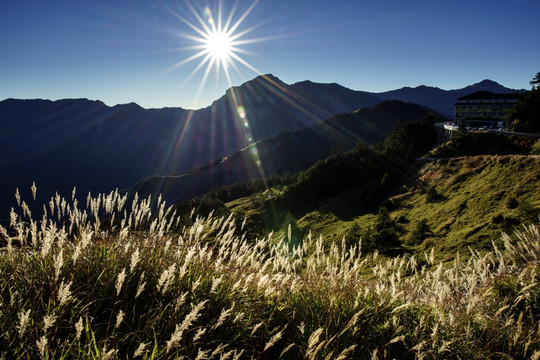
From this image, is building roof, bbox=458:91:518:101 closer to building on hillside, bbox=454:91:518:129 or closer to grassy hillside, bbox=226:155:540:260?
building on hillside, bbox=454:91:518:129

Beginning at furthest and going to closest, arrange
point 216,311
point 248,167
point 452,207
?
point 248,167 → point 452,207 → point 216,311

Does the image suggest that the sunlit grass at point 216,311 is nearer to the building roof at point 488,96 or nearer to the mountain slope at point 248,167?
the building roof at point 488,96

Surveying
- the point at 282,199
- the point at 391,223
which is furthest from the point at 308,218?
the point at 391,223

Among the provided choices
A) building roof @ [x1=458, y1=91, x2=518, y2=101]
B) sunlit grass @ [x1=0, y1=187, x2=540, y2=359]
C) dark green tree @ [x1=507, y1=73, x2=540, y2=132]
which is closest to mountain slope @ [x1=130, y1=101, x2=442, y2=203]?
building roof @ [x1=458, y1=91, x2=518, y2=101]

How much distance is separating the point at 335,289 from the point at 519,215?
26.3 m

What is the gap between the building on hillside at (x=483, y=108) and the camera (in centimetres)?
8338

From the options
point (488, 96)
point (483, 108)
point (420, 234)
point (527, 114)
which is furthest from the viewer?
point (488, 96)

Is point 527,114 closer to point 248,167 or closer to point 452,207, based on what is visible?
point 452,207

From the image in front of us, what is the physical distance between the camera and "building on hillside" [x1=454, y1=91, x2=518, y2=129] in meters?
83.4

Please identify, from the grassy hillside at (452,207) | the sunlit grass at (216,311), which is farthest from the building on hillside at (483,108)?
the sunlit grass at (216,311)

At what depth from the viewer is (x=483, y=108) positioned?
86.9m

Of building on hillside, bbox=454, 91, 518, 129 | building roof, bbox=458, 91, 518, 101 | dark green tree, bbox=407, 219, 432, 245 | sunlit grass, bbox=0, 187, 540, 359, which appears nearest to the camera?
sunlit grass, bbox=0, 187, 540, 359

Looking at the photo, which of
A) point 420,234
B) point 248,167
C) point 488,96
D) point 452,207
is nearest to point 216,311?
point 420,234

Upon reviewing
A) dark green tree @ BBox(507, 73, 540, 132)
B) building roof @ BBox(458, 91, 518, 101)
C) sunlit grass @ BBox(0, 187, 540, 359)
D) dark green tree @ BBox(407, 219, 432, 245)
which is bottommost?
dark green tree @ BBox(407, 219, 432, 245)
